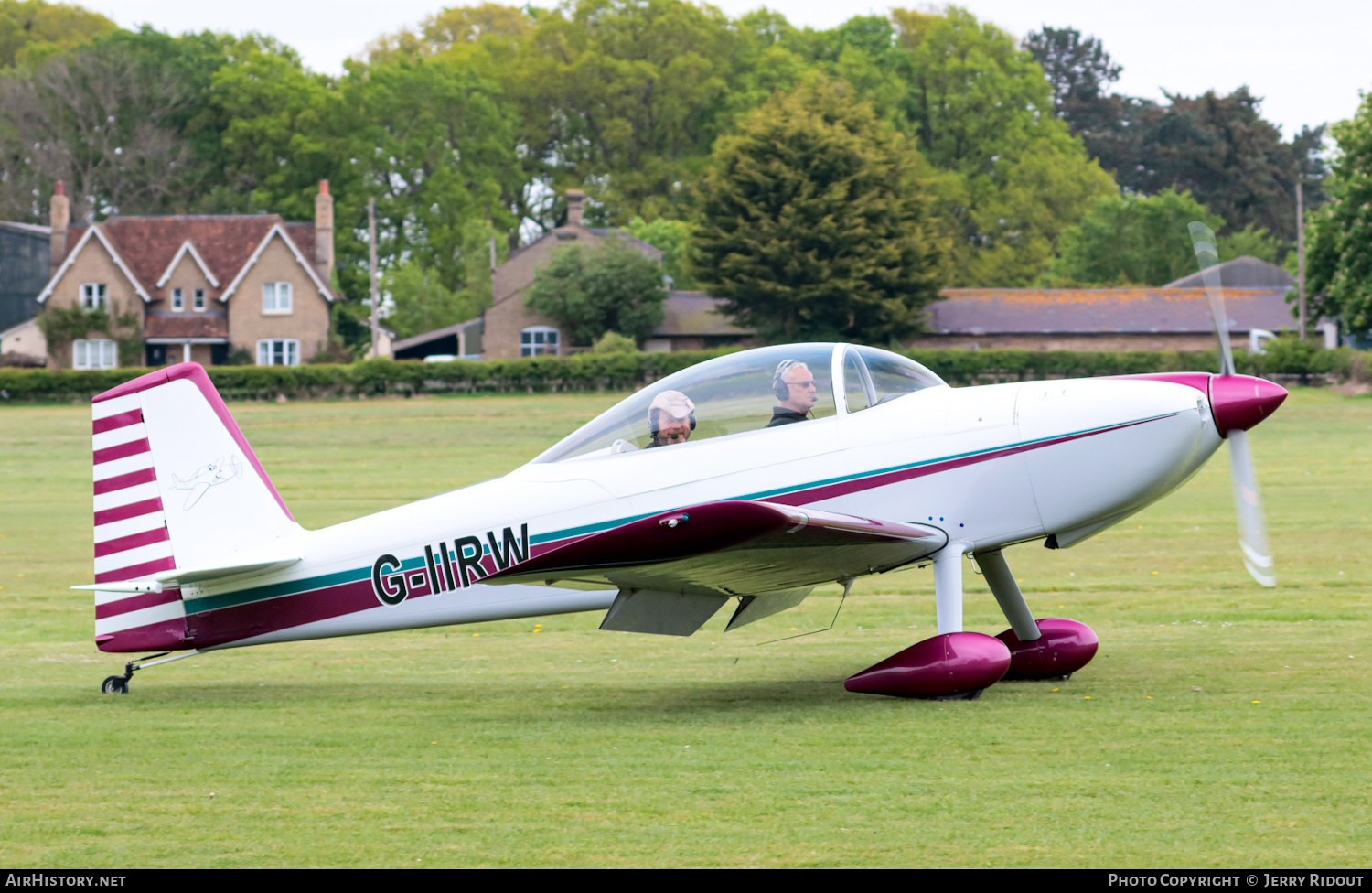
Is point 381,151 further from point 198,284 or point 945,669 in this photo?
point 945,669

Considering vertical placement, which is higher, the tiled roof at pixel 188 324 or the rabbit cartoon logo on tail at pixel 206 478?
the tiled roof at pixel 188 324

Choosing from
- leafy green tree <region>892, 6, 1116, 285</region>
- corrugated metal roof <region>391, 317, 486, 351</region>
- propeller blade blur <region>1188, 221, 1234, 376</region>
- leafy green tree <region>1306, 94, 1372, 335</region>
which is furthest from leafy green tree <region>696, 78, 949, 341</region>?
propeller blade blur <region>1188, 221, 1234, 376</region>

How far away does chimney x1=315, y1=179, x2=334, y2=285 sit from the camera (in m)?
73.1

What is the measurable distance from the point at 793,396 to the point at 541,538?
1689mm

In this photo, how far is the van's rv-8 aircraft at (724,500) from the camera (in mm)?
8406

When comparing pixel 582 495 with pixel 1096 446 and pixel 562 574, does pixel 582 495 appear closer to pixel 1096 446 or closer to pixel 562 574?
pixel 562 574

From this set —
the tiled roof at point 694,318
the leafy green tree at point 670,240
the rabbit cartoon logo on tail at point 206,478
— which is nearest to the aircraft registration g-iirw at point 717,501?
the rabbit cartoon logo on tail at point 206,478

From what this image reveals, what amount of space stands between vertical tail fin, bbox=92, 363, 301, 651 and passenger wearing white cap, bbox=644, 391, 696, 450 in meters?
2.40

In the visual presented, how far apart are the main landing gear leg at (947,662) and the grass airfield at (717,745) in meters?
0.12

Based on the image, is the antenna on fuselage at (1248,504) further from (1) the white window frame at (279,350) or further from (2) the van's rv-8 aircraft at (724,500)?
(1) the white window frame at (279,350)

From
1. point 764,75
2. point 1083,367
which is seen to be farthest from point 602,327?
point 764,75

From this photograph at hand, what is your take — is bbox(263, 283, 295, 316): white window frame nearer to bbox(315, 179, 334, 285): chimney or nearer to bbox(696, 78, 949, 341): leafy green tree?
bbox(315, 179, 334, 285): chimney

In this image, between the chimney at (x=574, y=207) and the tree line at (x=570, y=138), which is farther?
the tree line at (x=570, y=138)

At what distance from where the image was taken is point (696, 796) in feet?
21.3
